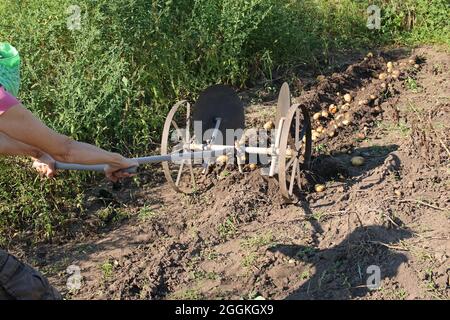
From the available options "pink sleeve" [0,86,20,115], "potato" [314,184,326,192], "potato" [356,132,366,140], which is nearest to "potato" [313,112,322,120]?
"potato" [356,132,366,140]

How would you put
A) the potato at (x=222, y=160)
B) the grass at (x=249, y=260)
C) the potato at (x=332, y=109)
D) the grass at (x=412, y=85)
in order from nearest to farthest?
the grass at (x=249, y=260) → the potato at (x=222, y=160) → the potato at (x=332, y=109) → the grass at (x=412, y=85)

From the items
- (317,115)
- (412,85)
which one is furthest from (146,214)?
(412,85)

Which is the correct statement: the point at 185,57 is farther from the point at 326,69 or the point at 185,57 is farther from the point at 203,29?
the point at 326,69

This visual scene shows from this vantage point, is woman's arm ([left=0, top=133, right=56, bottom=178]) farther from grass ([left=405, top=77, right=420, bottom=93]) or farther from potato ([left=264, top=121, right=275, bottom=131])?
grass ([left=405, top=77, right=420, bottom=93])

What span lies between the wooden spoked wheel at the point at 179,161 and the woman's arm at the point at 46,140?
128 centimetres

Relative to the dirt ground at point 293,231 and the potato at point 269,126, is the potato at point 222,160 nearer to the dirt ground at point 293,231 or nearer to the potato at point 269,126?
the dirt ground at point 293,231

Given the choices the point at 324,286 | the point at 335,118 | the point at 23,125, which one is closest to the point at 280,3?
the point at 335,118

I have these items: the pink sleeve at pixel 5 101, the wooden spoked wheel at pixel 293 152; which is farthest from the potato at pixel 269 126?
the pink sleeve at pixel 5 101

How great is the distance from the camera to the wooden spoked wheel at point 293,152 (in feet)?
14.2

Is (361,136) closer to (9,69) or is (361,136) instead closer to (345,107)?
(345,107)

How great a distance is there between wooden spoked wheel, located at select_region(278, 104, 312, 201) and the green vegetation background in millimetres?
1290

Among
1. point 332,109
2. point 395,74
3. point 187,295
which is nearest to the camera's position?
point 187,295

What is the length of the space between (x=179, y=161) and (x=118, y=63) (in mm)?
1159

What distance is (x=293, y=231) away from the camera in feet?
14.5
